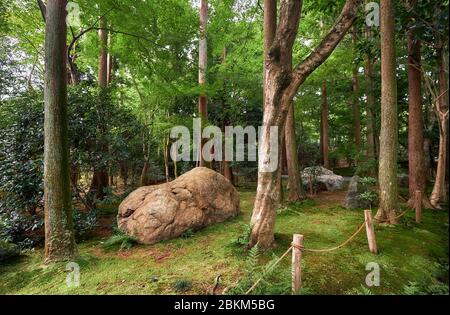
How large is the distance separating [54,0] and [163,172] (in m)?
11.2

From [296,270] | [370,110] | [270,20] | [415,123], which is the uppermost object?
[270,20]

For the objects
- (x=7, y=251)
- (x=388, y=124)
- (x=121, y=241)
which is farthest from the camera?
(x=388, y=124)

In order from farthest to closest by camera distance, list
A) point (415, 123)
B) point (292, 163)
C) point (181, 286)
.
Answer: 1. point (292, 163)
2. point (415, 123)
3. point (181, 286)

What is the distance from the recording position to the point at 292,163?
9094 millimetres

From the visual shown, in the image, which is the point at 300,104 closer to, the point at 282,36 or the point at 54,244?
the point at 282,36

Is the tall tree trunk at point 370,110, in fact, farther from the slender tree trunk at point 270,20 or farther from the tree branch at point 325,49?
the tree branch at point 325,49

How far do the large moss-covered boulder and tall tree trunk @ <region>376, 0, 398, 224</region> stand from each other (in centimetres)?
418

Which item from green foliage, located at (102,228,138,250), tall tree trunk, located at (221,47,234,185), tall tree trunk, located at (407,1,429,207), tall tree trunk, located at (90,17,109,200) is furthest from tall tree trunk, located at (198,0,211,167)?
tall tree trunk, located at (407,1,429,207)

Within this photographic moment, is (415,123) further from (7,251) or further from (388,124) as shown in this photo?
(7,251)

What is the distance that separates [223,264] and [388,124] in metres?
5.45

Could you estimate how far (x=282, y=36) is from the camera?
4.52 meters

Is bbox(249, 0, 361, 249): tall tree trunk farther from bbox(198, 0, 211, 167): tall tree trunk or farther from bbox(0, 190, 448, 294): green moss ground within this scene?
bbox(198, 0, 211, 167): tall tree trunk

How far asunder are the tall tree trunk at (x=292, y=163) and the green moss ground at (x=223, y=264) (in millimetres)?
2840

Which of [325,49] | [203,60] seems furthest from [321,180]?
[325,49]
